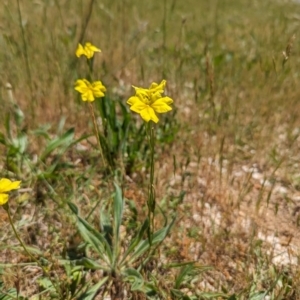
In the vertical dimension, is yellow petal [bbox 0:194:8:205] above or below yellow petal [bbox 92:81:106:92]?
below

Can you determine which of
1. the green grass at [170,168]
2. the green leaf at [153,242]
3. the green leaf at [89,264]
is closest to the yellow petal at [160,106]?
the green grass at [170,168]

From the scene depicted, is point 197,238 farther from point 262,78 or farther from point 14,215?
point 262,78

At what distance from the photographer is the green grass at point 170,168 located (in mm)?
1511

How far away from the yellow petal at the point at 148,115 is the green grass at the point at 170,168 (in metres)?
0.49

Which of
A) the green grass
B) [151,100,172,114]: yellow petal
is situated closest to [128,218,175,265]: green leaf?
the green grass

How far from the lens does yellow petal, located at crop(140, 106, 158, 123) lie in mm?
1038

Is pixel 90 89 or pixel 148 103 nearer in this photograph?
pixel 148 103

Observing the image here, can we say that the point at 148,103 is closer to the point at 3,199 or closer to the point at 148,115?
the point at 148,115

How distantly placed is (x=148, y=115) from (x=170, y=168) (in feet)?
3.25

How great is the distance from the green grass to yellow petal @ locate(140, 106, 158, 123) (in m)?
0.49

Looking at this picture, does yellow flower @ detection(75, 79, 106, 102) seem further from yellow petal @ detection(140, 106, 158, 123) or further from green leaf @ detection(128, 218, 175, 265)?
green leaf @ detection(128, 218, 175, 265)

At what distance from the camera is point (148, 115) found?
1052mm

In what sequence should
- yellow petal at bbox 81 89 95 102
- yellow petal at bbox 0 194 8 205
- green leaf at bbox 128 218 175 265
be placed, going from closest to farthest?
yellow petal at bbox 0 194 8 205 → yellow petal at bbox 81 89 95 102 → green leaf at bbox 128 218 175 265

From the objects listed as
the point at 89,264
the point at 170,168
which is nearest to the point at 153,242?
the point at 89,264
